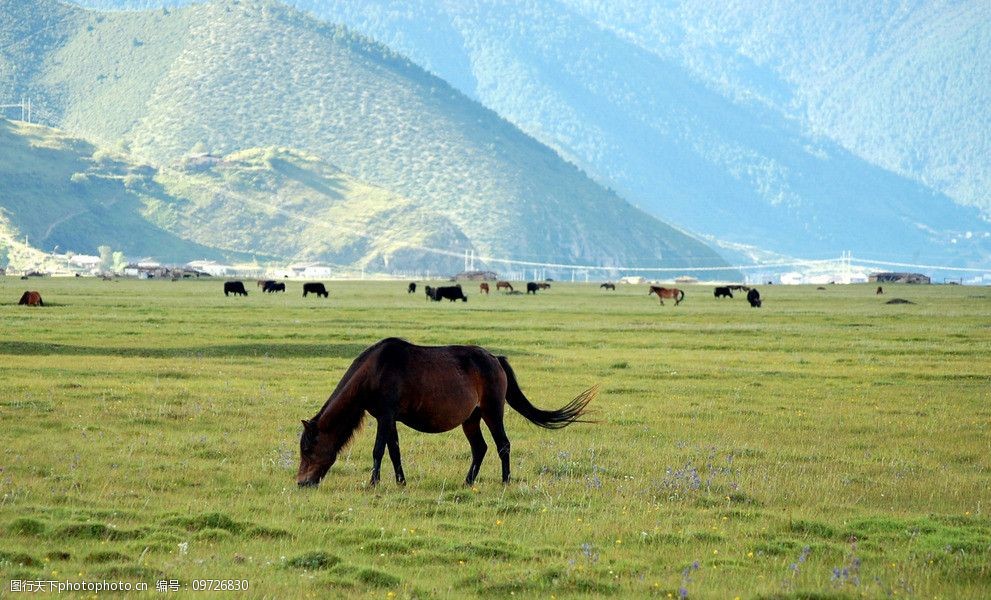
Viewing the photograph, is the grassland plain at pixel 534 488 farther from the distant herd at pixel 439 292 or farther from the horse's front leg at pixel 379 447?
the distant herd at pixel 439 292

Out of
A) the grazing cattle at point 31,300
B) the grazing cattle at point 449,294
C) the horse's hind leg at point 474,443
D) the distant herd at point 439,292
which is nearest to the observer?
the horse's hind leg at point 474,443

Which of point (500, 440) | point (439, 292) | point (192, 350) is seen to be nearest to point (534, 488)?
point (500, 440)

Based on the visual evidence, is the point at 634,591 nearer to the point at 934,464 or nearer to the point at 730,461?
the point at 730,461

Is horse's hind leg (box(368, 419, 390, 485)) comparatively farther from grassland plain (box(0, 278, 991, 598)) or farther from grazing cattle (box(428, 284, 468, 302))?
grazing cattle (box(428, 284, 468, 302))

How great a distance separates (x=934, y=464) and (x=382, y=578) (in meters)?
11.5

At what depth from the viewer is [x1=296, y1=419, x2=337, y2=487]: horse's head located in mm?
18297

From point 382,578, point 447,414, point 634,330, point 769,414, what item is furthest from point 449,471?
point 634,330

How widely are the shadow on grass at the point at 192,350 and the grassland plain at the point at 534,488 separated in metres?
0.54

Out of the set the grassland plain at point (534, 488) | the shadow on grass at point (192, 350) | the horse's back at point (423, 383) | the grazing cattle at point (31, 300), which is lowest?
the grassland plain at point (534, 488)

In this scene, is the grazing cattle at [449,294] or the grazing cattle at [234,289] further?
the grazing cattle at [234,289]

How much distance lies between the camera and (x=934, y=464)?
72.1ft

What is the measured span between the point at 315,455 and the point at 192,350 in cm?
2577

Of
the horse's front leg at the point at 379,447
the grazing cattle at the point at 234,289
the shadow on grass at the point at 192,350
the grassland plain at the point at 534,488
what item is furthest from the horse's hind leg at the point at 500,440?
the grazing cattle at the point at 234,289

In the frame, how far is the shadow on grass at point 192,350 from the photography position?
40.8 metres
